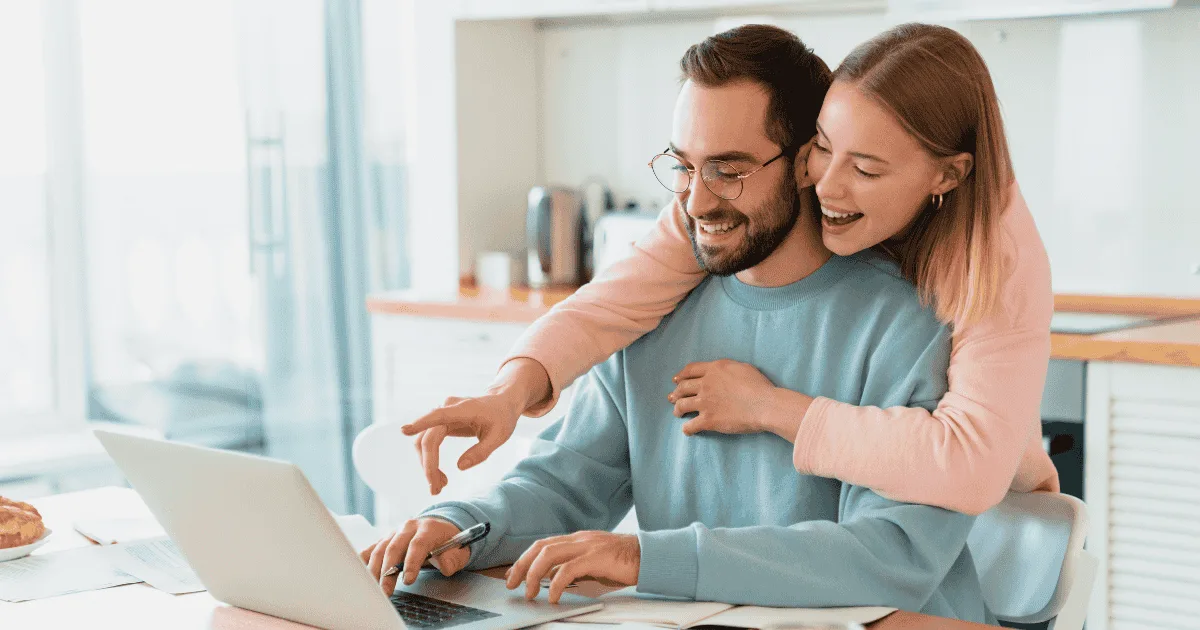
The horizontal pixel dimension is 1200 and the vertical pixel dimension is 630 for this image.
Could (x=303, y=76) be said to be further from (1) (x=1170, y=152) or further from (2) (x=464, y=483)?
(1) (x=1170, y=152)

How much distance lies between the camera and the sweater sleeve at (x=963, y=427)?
3.83 ft

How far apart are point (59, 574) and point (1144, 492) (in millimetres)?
1860

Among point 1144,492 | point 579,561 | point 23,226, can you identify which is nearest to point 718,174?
point 579,561

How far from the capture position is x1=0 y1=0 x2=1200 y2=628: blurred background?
2.87 metres

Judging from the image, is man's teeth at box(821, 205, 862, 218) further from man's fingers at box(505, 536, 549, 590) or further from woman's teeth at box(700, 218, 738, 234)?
man's fingers at box(505, 536, 549, 590)

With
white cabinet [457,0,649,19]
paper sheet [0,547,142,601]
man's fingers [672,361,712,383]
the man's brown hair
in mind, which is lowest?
paper sheet [0,547,142,601]

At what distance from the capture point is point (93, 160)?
3.18m

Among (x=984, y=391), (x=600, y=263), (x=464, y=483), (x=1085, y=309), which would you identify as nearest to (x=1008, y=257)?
(x=984, y=391)

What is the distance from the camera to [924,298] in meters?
1.34

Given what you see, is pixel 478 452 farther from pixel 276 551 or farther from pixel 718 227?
pixel 718 227

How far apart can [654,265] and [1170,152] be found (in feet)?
5.89

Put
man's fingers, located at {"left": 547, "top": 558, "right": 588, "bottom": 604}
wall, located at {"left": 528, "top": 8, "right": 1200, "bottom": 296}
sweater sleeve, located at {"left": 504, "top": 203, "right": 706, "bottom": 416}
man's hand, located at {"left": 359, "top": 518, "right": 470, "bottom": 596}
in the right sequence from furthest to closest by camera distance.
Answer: wall, located at {"left": 528, "top": 8, "right": 1200, "bottom": 296}, sweater sleeve, located at {"left": 504, "top": 203, "right": 706, "bottom": 416}, man's hand, located at {"left": 359, "top": 518, "right": 470, "bottom": 596}, man's fingers, located at {"left": 547, "top": 558, "right": 588, "bottom": 604}

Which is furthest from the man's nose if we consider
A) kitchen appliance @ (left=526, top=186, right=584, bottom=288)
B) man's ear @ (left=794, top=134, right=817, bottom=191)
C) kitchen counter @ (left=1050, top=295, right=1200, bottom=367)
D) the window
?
the window

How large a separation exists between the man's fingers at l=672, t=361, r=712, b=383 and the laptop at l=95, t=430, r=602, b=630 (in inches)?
12.1
